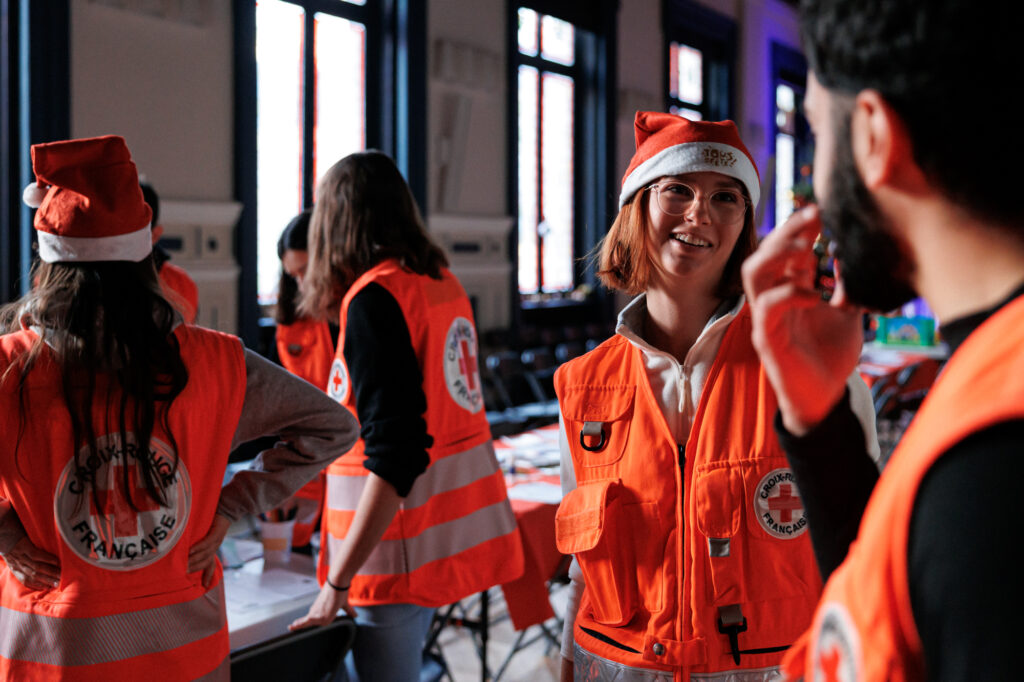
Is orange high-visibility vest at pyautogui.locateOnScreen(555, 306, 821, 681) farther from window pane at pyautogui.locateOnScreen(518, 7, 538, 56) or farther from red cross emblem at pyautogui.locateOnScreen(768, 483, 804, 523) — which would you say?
window pane at pyautogui.locateOnScreen(518, 7, 538, 56)

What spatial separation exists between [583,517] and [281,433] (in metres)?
0.68

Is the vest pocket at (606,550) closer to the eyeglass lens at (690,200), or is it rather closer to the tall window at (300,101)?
the eyeglass lens at (690,200)

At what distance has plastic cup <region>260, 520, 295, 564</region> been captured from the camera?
238 centimetres

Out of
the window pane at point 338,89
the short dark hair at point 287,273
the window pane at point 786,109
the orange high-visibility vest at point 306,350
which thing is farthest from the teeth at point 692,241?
the window pane at point 786,109

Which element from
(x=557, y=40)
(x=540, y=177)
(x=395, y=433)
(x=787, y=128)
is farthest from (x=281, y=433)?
(x=787, y=128)

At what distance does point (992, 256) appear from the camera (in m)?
0.58

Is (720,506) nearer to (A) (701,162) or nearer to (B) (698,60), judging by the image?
(A) (701,162)

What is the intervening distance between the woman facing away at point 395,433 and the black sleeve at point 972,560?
4.85 ft

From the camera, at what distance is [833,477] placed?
0.83 metres

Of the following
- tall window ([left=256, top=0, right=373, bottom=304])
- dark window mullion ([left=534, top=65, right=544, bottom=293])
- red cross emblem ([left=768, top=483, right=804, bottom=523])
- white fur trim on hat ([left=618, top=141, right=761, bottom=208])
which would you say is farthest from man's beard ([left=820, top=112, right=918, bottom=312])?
dark window mullion ([left=534, top=65, right=544, bottom=293])

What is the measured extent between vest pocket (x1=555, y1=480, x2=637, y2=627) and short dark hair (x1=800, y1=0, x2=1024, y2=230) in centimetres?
95

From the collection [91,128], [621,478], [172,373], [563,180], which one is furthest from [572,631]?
[563,180]

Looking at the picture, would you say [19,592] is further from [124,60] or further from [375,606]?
[124,60]

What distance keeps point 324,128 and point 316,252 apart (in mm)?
5417
